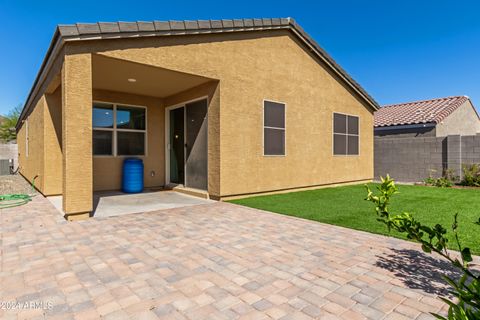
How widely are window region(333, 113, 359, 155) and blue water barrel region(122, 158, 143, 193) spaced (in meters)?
7.26

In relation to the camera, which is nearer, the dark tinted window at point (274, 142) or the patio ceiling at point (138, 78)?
the patio ceiling at point (138, 78)

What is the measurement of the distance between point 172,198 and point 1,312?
557 cm

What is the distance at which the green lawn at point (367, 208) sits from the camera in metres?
4.89

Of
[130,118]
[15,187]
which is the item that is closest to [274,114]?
[130,118]

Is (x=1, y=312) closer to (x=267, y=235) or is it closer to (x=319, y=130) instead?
(x=267, y=235)

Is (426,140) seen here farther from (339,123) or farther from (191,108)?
(191,108)

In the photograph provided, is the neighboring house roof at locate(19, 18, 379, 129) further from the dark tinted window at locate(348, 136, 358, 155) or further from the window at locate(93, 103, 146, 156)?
the dark tinted window at locate(348, 136, 358, 155)

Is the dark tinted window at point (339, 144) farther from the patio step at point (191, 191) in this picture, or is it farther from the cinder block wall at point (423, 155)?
the patio step at point (191, 191)

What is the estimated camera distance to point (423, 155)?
12.5 meters

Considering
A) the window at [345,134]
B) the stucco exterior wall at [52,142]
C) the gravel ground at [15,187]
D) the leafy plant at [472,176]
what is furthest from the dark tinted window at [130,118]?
the leafy plant at [472,176]

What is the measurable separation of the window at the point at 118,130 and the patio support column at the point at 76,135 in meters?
3.58

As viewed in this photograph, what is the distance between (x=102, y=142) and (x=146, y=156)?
56.1 inches

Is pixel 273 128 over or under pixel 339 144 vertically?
over

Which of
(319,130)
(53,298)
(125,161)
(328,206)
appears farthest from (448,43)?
(53,298)
